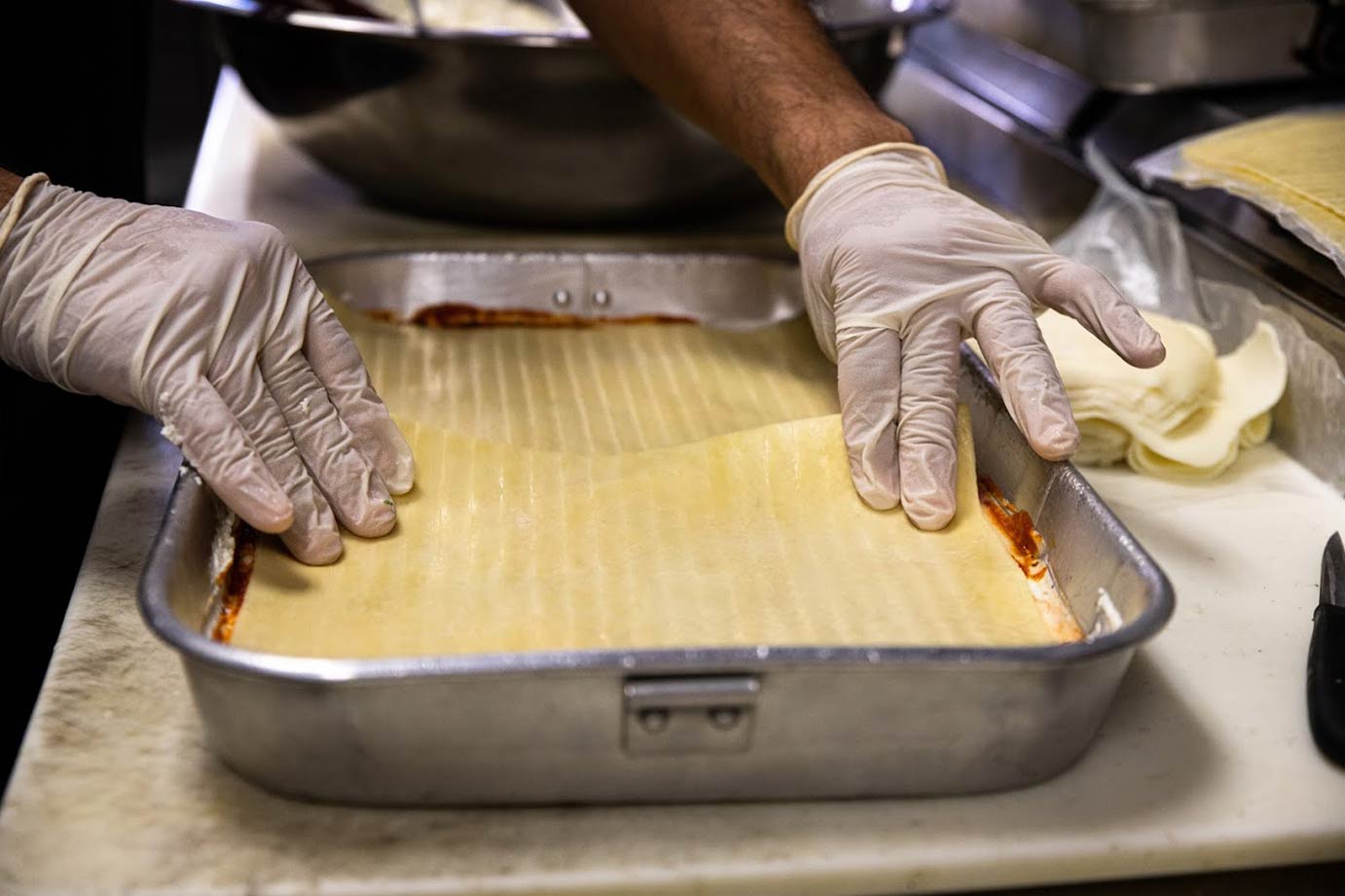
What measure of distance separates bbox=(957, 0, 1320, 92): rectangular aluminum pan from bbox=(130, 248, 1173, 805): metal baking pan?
3.76ft

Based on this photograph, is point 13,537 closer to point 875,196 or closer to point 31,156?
point 31,156

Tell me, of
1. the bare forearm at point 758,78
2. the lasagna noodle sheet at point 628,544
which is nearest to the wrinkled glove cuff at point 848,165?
the bare forearm at point 758,78

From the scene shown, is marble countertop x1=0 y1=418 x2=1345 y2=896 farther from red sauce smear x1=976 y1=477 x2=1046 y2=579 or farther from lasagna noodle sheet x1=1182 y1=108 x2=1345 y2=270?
lasagna noodle sheet x1=1182 y1=108 x2=1345 y2=270

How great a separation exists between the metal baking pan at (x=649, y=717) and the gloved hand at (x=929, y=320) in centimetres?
27

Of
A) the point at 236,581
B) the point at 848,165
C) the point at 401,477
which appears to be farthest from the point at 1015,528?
the point at 236,581

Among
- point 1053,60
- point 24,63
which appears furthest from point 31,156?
point 1053,60

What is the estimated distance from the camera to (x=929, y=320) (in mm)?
1192

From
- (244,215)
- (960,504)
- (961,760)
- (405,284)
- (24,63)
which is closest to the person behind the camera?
(961,760)

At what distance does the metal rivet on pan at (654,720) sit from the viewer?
0.81 m

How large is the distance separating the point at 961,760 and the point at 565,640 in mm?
336

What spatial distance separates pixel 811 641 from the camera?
3.29 ft

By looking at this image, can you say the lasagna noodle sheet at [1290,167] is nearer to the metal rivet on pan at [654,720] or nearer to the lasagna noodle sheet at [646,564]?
the lasagna noodle sheet at [646,564]

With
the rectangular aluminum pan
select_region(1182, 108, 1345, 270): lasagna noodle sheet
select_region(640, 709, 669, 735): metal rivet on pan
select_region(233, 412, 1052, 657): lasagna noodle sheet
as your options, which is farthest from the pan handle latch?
the rectangular aluminum pan

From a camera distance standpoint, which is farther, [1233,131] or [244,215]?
[244,215]
